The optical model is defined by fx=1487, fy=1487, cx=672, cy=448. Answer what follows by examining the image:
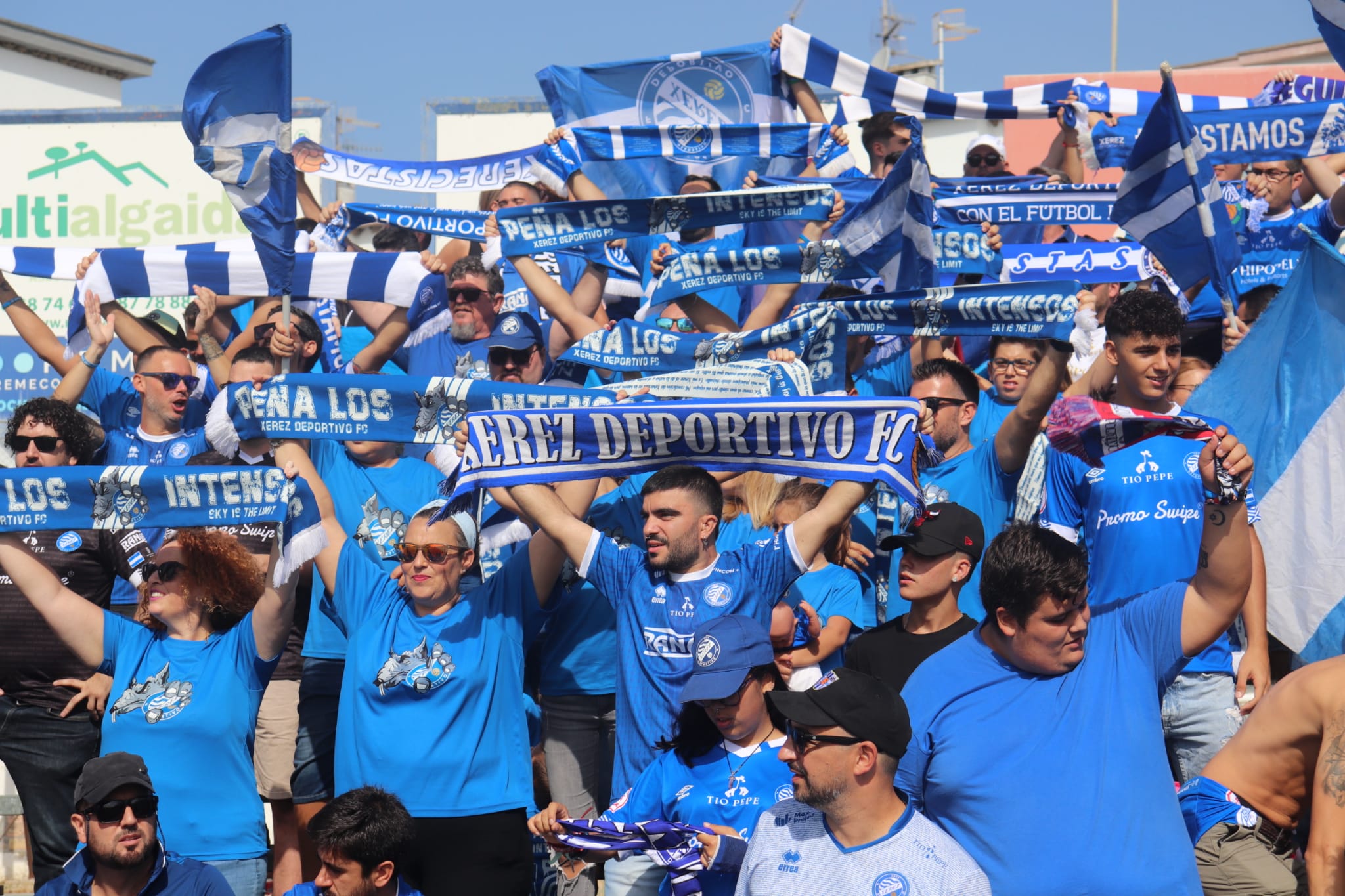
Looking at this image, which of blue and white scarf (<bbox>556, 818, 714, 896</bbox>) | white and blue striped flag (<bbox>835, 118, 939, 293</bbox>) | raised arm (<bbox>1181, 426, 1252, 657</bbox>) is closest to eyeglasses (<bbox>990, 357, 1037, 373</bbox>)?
white and blue striped flag (<bbox>835, 118, 939, 293</bbox>)

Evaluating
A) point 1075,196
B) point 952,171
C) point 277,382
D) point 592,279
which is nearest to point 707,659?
point 277,382

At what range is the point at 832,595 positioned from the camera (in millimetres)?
6047

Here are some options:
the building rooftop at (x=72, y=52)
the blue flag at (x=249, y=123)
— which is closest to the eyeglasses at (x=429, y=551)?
the blue flag at (x=249, y=123)

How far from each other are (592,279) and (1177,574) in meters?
3.93

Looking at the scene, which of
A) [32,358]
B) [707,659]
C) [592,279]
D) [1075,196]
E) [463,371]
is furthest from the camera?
[32,358]

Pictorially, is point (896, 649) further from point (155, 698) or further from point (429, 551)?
point (155, 698)

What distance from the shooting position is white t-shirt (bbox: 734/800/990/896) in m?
3.64

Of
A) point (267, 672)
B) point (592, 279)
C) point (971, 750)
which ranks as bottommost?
point (267, 672)

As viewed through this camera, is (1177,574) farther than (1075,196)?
No

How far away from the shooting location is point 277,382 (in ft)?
21.1

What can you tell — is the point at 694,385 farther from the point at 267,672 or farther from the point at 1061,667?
the point at 1061,667

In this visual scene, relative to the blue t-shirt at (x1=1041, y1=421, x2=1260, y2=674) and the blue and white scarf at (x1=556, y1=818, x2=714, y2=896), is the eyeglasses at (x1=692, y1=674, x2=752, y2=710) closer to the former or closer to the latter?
the blue and white scarf at (x1=556, y1=818, x2=714, y2=896)

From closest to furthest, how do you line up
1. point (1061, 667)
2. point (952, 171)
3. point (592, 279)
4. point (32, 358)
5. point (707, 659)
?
point (1061, 667) → point (707, 659) → point (592, 279) → point (32, 358) → point (952, 171)

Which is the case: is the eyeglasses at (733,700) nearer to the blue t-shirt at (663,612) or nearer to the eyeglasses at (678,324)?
the blue t-shirt at (663,612)
